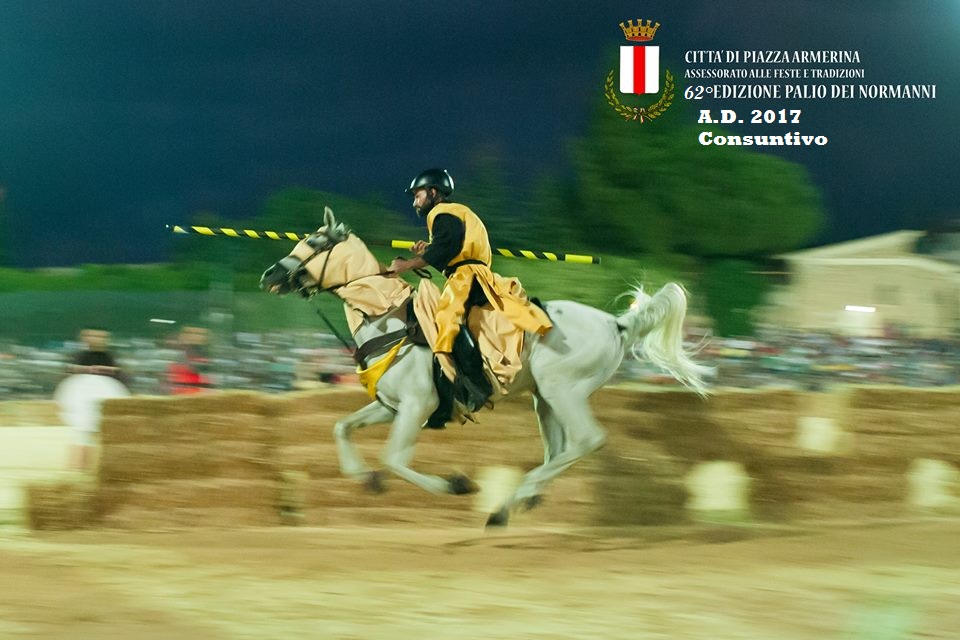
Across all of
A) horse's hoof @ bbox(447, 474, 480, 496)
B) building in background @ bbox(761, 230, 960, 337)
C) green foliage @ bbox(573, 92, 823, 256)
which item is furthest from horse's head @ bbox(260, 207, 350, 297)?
green foliage @ bbox(573, 92, 823, 256)

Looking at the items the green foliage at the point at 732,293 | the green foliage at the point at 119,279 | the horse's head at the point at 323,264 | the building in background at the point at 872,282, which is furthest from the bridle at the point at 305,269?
the building in background at the point at 872,282

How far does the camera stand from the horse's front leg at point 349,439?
848 centimetres

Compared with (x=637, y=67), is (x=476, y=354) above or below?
below

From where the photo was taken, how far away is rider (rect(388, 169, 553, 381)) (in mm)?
8289

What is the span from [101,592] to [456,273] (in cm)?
329

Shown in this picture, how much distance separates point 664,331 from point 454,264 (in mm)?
1767

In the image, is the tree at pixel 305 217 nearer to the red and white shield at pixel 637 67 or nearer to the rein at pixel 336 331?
the red and white shield at pixel 637 67

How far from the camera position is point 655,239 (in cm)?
4553

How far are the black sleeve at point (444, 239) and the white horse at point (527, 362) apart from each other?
44 cm

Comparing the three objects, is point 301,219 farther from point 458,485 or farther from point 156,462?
point 458,485

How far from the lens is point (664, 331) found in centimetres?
906

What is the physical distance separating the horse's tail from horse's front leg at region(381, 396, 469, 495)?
1.79 metres

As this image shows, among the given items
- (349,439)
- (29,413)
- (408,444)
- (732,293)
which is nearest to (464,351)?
(408,444)

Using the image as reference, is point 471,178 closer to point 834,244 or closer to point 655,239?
point 655,239
